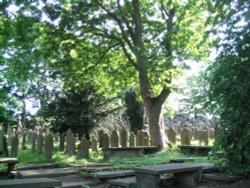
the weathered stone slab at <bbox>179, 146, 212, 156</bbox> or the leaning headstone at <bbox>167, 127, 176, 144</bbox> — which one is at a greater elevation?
the leaning headstone at <bbox>167, 127, 176, 144</bbox>

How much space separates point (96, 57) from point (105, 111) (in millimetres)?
2816

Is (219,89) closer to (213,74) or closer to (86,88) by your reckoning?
(213,74)

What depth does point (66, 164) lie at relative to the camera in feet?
33.8

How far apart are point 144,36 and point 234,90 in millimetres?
10751

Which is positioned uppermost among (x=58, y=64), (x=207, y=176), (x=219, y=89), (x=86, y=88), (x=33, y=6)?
(x=33, y=6)

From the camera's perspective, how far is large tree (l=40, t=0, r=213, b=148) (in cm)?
1492

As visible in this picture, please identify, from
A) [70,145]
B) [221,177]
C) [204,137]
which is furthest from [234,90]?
[204,137]

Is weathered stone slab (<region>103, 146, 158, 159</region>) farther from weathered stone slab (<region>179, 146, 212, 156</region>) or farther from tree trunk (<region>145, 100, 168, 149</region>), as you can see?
weathered stone slab (<region>179, 146, 212, 156</region>)

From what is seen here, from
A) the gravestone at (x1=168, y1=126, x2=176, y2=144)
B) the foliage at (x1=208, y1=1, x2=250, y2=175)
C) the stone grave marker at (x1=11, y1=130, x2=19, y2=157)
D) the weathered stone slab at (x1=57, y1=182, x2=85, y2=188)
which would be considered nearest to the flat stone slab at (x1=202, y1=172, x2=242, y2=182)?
the foliage at (x1=208, y1=1, x2=250, y2=175)

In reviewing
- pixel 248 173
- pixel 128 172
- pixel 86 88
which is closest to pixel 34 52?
pixel 86 88

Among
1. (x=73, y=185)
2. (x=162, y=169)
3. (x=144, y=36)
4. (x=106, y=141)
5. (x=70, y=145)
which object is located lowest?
(x=73, y=185)

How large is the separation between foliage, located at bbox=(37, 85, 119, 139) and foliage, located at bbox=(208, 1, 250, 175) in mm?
10189

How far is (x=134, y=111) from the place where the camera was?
78.1 feet

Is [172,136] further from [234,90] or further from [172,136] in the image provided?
[234,90]
